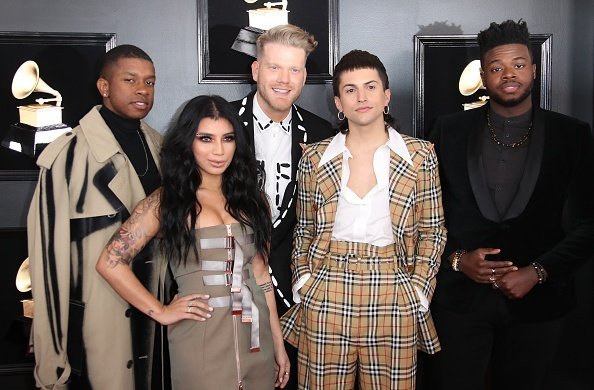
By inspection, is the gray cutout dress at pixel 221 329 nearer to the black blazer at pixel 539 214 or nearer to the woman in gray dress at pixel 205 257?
the woman in gray dress at pixel 205 257

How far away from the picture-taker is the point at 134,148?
120 inches

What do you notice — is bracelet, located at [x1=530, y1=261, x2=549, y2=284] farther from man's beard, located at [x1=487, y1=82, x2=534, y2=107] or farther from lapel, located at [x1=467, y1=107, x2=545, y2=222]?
man's beard, located at [x1=487, y1=82, x2=534, y2=107]

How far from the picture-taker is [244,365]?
2.55m

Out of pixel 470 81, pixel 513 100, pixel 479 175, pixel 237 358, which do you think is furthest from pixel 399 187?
pixel 470 81

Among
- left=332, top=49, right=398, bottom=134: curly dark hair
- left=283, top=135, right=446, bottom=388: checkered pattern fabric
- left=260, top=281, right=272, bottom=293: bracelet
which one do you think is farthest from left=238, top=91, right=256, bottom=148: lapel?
left=260, top=281, right=272, bottom=293: bracelet

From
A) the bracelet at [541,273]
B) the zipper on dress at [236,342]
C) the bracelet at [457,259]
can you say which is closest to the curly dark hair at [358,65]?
the bracelet at [457,259]

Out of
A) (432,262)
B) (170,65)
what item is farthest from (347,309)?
(170,65)

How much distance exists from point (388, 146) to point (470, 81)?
45.7 inches

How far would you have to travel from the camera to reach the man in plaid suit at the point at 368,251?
2781mm

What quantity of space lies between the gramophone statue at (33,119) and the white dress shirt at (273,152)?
1.01 m

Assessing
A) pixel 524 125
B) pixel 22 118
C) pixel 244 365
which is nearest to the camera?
pixel 244 365

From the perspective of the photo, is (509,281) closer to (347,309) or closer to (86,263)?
(347,309)

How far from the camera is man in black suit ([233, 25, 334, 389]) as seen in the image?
3.12 meters

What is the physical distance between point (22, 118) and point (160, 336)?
1.30m
